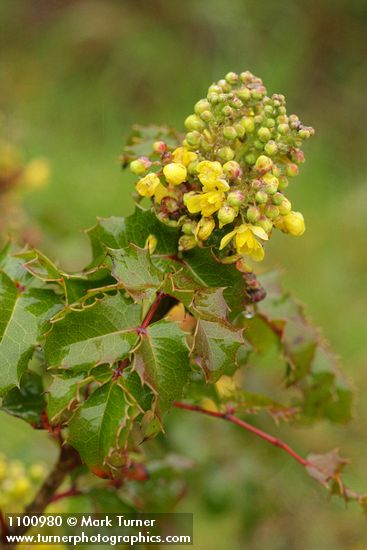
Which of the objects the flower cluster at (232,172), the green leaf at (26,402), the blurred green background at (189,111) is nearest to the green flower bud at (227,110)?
the flower cluster at (232,172)

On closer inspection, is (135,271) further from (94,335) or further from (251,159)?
(251,159)

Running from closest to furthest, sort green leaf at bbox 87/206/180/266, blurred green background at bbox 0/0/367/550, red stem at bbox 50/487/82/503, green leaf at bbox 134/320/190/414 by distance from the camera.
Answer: green leaf at bbox 134/320/190/414
green leaf at bbox 87/206/180/266
red stem at bbox 50/487/82/503
blurred green background at bbox 0/0/367/550

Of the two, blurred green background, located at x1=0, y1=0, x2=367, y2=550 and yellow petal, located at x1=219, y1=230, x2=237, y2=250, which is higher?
blurred green background, located at x1=0, y1=0, x2=367, y2=550

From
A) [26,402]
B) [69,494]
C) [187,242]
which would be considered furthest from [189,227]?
[69,494]

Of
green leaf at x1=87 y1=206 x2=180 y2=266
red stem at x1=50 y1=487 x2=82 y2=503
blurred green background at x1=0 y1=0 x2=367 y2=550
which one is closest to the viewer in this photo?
green leaf at x1=87 y1=206 x2=180 y2=266

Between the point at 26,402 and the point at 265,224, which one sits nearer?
the point at 265,224

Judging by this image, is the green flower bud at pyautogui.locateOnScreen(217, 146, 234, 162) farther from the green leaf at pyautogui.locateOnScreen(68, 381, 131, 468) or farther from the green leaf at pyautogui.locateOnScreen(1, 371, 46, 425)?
the green leaf at pyautogui.locateOnScreen(1, 371, 46, 425)

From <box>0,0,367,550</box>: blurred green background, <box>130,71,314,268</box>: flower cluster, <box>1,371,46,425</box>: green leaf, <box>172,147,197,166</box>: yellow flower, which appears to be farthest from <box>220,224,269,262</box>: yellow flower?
<box>0,0,367,550</box>: blurred green background
